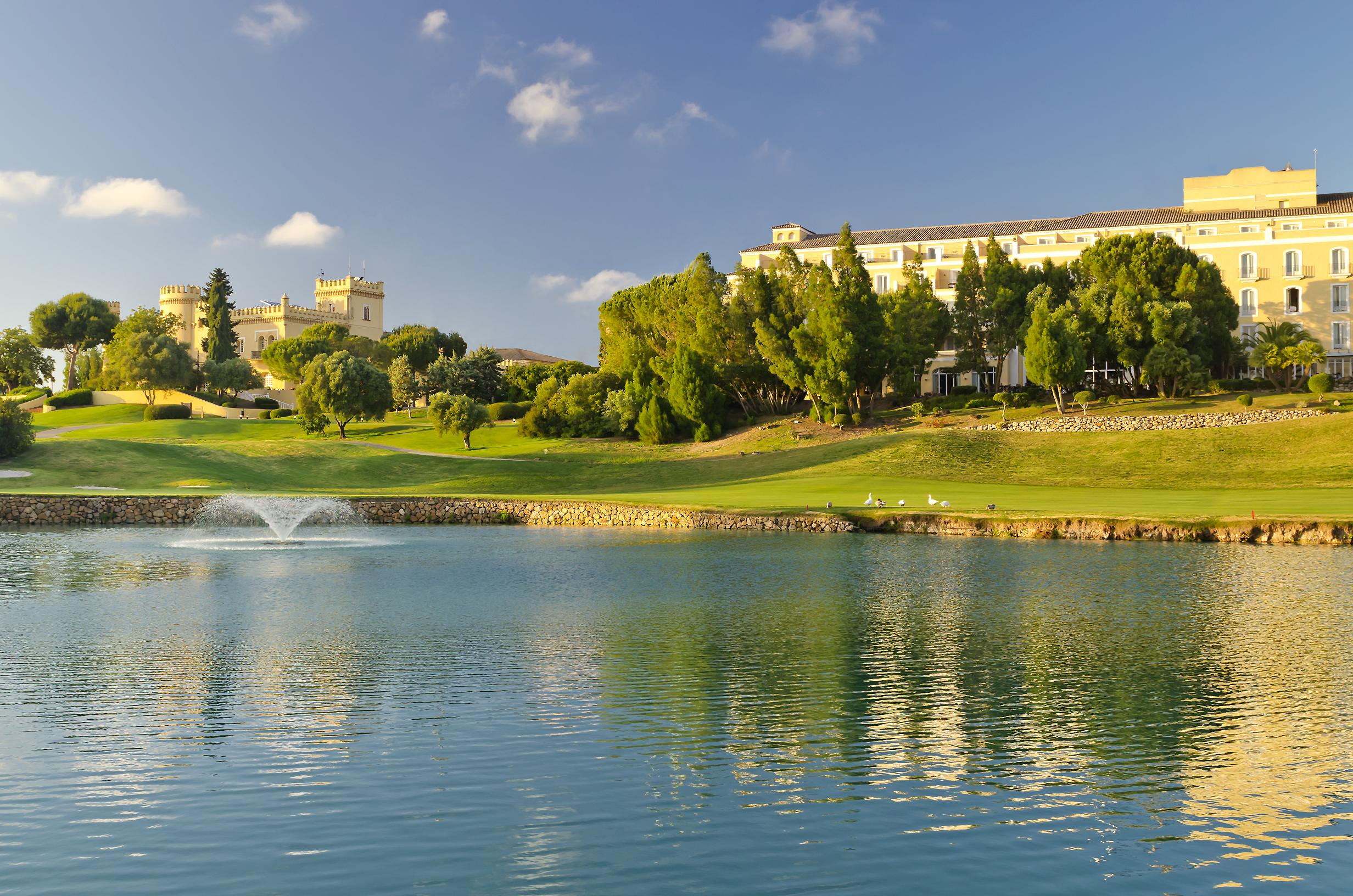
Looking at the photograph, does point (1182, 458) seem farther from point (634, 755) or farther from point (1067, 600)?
point (634, 755)

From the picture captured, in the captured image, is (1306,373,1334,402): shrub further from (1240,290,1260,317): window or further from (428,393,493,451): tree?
(428,393,493,451): tree

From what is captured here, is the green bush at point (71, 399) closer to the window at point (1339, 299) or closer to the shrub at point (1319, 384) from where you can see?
the shrub at point (1319, 384)

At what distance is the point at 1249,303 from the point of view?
90875mm

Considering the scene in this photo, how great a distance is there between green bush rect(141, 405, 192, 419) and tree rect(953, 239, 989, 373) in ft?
237

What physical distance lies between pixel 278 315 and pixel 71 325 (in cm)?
2813

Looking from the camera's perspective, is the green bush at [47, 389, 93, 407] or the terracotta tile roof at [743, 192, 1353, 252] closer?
the terracotta tile roof at [743, 192, 1353, 252]

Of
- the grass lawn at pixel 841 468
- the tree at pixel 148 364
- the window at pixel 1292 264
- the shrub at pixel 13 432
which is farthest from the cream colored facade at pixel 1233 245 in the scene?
the tree at pixel 148 364

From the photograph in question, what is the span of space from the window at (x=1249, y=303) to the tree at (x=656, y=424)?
5272 cm

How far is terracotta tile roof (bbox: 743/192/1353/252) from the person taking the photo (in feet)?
302

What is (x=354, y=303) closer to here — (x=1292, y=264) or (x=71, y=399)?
(x=71, y=399)

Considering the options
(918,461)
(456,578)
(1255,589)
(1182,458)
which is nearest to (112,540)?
(456,578)

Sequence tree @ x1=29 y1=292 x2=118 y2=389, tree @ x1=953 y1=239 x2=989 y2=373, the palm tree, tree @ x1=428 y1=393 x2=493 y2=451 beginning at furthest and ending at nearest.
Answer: tree @ x1=29 y1=292 x2=118 y2=389
tree @ x1=953 y1=239 x2=989 y2=373
tree @ x1=428 y1=393 x2=493 y2=451
the palm tree

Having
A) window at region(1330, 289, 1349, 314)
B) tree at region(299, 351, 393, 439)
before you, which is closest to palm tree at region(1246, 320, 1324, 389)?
window at region(1330, 289, 1349, 314)

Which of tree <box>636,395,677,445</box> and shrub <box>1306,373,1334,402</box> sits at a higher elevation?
shrub <box>1306,373,1334,402</box>
